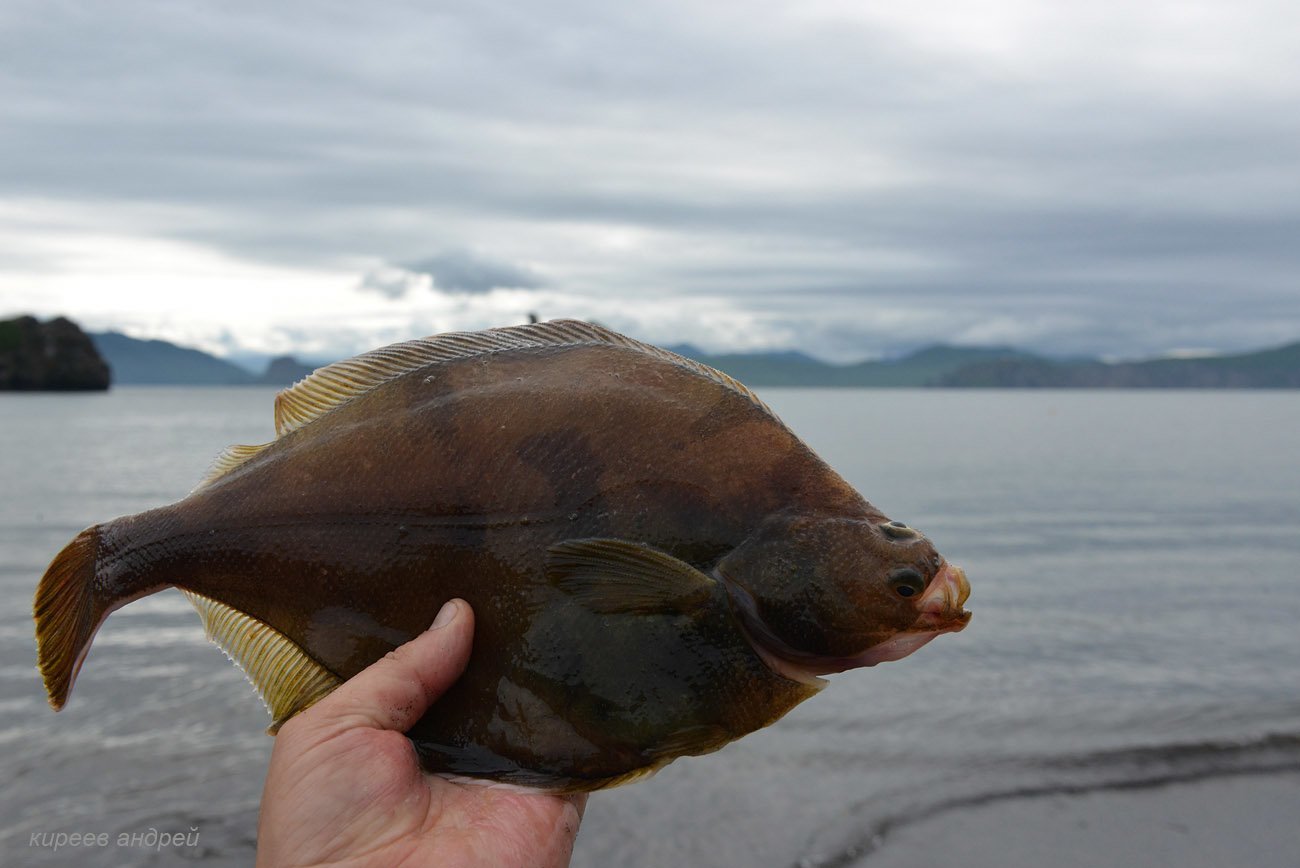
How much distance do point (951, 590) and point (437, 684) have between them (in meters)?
1.63

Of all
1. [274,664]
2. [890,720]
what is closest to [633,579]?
[274,664]

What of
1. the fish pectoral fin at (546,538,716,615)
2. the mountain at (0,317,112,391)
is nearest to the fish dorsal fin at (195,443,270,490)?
the fish pectoral fin at (546,538,716,615)

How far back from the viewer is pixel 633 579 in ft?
9.37

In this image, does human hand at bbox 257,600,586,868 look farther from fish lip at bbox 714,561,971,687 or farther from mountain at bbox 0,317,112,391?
mountain at bbox 0,317,112,391

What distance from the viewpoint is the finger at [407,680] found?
9.70ft

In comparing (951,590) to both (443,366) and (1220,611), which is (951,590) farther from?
(1220,611)

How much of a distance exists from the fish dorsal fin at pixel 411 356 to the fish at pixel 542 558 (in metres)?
0.01

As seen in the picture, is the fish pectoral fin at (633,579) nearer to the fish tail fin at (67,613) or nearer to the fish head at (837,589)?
the fish head at (837,589)

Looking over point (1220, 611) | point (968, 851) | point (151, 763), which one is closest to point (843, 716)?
point (968, 851)

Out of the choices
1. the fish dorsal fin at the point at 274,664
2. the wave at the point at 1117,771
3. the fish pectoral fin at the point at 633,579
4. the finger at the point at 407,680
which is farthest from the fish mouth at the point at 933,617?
the wave at the point at 1117,771

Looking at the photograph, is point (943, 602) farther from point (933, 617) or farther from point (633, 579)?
point (633, 579)

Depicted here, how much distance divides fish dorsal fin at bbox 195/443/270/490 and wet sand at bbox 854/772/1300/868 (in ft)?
26.6

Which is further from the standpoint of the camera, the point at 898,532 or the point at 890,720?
the point at 890,720

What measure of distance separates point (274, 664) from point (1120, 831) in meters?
9.92
